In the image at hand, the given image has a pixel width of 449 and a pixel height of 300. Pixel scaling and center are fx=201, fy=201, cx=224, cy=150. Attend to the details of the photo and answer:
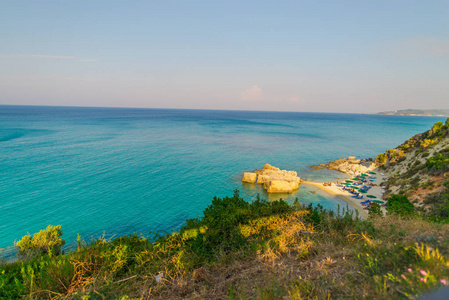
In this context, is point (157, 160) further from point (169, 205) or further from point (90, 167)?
point (169, 205)

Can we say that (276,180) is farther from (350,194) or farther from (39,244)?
(39,244)

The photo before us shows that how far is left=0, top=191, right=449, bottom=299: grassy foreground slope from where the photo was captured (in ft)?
13.8

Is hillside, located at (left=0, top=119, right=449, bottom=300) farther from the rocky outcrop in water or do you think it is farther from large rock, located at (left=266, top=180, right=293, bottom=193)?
the rocky outcrop in water

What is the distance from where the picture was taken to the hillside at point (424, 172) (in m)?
20.5

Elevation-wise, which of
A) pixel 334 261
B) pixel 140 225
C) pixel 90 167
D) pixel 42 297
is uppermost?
pixel 334 261

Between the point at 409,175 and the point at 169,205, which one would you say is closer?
the point at 169,205

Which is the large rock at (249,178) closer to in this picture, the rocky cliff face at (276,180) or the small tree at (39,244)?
the rocky cliff face at (276,180)

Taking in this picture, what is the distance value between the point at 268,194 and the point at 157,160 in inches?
1014

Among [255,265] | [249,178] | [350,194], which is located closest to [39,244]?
[255,265]

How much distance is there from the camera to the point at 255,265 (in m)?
6.42

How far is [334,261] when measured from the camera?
18.3 ft

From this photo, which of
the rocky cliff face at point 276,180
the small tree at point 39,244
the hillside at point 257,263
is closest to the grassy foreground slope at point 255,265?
the hillside at point 257,263

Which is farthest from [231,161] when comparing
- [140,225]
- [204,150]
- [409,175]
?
[409,175]

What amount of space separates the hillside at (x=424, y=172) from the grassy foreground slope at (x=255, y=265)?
15.0 metres
